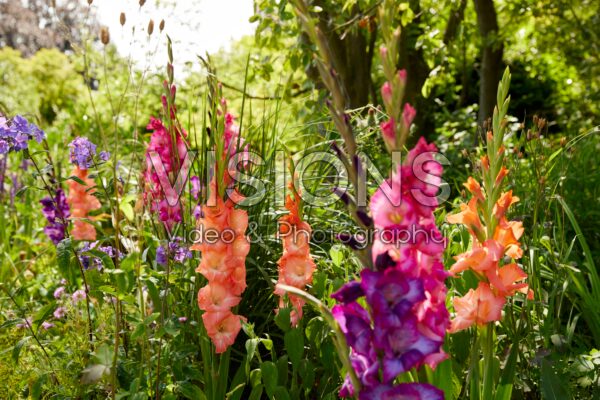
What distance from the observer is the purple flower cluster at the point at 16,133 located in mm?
2004

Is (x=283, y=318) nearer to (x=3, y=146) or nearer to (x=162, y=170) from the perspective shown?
(x=162, y=170)

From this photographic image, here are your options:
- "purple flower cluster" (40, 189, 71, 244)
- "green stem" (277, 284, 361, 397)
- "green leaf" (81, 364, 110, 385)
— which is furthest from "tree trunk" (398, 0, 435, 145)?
"green stem" (277, 284, 361, 397)

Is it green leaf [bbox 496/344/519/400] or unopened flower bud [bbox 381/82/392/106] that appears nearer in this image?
unopened flower bud [bbox 381/82/392/106]

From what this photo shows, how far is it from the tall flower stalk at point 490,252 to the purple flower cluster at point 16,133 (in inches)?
55.9

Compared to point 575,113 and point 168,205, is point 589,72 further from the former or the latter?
point 168,205

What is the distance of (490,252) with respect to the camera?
136 centimetres

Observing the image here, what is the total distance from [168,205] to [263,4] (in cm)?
232

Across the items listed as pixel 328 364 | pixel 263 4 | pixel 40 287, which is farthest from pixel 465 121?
pixel 328 364

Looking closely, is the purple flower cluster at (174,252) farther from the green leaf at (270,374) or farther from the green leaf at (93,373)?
the green leaf at (93,373)

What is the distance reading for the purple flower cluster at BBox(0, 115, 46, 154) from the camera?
200 centimetres

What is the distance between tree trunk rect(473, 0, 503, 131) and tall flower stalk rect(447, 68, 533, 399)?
4244 millimetres

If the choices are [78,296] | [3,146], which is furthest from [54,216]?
[3,146]

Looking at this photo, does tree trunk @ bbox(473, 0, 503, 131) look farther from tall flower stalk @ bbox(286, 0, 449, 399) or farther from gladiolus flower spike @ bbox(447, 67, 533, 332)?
tall flower stalk @ bbox(286, 0, 449, 399)

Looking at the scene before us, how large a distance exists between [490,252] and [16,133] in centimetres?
155
